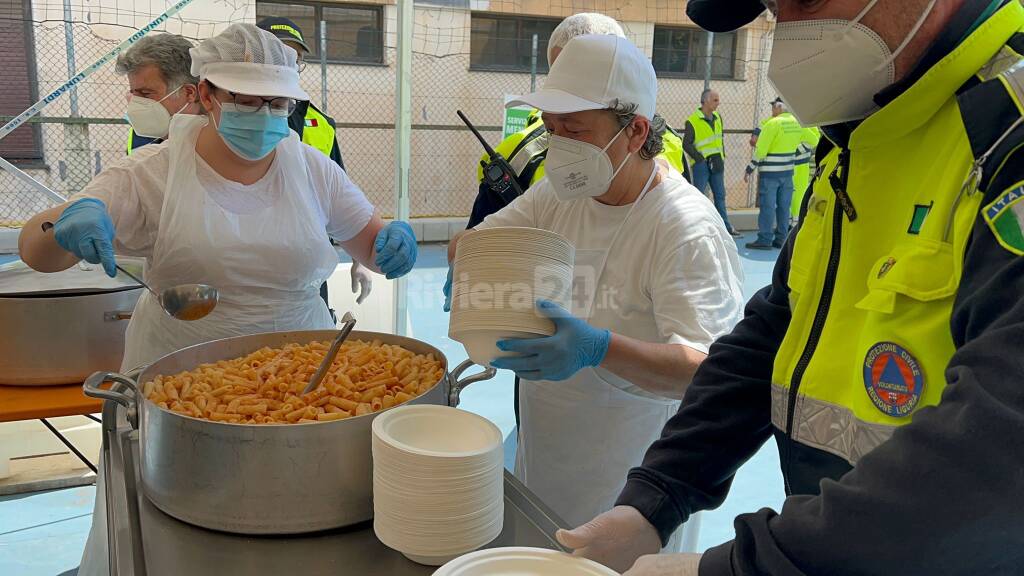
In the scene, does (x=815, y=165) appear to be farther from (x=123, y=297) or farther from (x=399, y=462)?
(x=123, y=297)

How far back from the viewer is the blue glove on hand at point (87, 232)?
175 cm

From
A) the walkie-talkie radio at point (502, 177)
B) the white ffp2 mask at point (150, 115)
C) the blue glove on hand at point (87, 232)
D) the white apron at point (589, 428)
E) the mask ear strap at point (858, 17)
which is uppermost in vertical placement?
the mask ear strap at point (858, 17)

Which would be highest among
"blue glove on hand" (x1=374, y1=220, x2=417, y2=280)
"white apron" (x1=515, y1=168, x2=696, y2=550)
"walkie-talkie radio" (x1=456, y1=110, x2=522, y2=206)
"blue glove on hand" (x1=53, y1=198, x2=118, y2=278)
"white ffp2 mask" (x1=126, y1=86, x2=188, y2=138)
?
"white ffp2 mask" (x1=126, y1=86, x2=188, y2=138)

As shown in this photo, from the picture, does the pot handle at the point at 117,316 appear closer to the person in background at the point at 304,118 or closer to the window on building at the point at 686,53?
the person in background at the point at 304,118

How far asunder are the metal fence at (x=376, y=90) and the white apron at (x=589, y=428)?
6833 millimetres

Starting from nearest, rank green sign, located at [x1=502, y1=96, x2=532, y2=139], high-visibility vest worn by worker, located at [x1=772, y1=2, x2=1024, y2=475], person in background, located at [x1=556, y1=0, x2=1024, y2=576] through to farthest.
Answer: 1. person in background, located at [x1=556, y1=0, x2=1024, y2=576]
2. high-visibility vest worn by worker, located at [x1=772, y1=2, x2=1024, y2=475]
3. green sign, located at [x1=502, y1=96, x2=532, y2=139]

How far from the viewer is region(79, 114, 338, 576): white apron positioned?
189 cm

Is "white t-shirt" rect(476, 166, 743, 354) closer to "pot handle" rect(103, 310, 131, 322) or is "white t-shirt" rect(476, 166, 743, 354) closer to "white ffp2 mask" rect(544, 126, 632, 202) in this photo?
"white ffp2 mask" rect(544, 126, 632, 202)

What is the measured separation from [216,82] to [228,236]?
38 cm

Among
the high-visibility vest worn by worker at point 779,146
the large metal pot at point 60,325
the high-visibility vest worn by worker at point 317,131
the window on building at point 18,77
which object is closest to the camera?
the large metal pot at point 60,325

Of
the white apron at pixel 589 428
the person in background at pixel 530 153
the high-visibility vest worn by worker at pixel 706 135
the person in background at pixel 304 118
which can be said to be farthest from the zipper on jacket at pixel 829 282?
the high-visibility vest worn by worker at pixel 706 135

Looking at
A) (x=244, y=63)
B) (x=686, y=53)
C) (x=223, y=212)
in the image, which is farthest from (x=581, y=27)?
(x=686, y=53)

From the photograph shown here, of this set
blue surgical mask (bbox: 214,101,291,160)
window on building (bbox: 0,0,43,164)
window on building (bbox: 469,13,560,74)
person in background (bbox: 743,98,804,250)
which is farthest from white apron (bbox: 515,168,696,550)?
window on building (bbox: 469,13,560,74)

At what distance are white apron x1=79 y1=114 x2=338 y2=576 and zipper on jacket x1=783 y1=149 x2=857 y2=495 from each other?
1.42 meters
